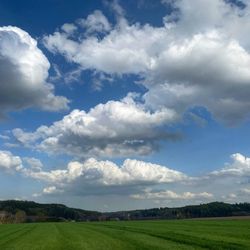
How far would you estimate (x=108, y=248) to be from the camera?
33375 millimetres

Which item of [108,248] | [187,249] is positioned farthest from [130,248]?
[187,249]

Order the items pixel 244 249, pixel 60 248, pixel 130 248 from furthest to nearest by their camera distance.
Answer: pixel 60 248, pixel 130 248, pixel 244 249

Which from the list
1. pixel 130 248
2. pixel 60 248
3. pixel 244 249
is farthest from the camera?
pixel 60 248

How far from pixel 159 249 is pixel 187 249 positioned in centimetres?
197

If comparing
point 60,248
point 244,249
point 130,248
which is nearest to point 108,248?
point 130,248

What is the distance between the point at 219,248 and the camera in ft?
99.7

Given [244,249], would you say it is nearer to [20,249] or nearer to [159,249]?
[159,249]

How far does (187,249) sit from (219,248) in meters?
2.20

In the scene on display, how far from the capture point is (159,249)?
30.8 m

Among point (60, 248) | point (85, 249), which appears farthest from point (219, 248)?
point (60, 248)

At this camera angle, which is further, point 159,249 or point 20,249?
point 20,249

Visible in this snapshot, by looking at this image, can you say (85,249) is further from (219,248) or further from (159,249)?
(219,248)

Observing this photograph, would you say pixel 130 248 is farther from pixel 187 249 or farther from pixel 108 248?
pixel 187 249

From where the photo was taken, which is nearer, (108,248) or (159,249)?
(159,249)
